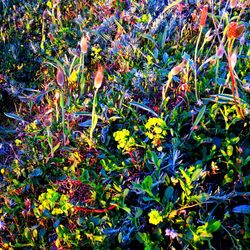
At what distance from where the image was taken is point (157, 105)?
2484 mm

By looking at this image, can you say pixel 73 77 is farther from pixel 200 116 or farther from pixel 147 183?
pixel 147 183

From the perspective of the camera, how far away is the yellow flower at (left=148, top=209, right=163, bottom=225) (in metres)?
1.78

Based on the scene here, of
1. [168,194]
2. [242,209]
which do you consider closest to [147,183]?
[168,194]

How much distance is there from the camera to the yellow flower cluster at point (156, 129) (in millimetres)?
2164

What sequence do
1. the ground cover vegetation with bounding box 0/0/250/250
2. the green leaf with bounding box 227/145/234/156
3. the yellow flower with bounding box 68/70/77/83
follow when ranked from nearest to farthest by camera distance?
the ground cover vegetation with bounding box 0/0/250/250 < the green leaf with bounding box 227/145/234/156 < the yellow flower with bounding box 68/70/77/83

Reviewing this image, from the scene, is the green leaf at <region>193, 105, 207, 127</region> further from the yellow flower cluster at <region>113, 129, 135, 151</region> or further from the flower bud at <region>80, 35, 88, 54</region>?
the flower bud at <region>80, 35, 88, 54</region>

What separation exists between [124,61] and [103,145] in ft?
2.76

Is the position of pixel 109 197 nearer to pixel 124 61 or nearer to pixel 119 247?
pixel 119 247

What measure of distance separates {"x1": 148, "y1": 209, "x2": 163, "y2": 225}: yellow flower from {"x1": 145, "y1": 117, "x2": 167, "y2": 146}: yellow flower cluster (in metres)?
0.51

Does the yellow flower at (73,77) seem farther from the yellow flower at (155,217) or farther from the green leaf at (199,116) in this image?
A: the yellow flower at (155,217)

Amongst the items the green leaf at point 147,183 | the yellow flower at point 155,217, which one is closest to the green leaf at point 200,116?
the green leaf at point 147,183

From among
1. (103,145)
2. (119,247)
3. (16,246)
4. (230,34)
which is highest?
(230,34)

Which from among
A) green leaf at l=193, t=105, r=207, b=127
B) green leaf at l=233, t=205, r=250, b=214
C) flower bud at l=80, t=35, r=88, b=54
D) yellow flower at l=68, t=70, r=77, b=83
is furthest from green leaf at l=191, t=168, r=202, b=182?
yellow flower at l=68, t=70, r=77, b=83

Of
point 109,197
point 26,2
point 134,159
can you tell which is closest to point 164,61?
point 134,159
